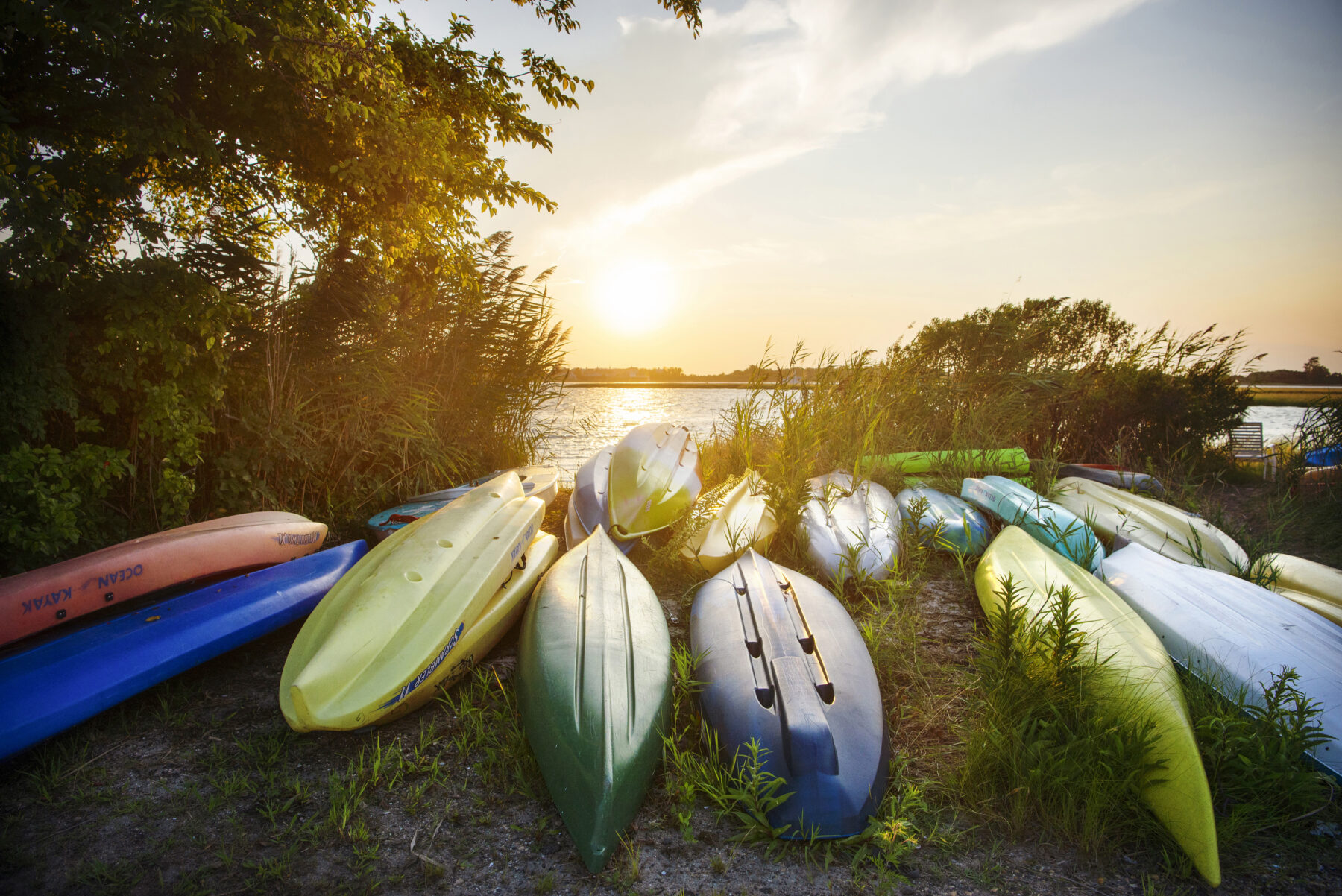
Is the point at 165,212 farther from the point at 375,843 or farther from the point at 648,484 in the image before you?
the point at 375,843

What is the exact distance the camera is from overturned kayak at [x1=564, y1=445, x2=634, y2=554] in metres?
3.89

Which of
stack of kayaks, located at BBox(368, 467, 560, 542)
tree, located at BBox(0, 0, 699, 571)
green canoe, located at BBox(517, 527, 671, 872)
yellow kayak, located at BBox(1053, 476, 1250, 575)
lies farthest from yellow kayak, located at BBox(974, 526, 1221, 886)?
tree, located at BBox(0, 0, 699, 571)

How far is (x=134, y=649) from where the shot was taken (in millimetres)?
2184

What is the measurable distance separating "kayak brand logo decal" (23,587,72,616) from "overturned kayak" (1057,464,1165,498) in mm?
6976

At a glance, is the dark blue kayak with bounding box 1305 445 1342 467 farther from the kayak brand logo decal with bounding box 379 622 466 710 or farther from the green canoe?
the kayak brand logo decal with bounding box 379 622 466 710

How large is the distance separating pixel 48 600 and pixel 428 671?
164 cm

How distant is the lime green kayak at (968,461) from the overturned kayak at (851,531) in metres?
1.16

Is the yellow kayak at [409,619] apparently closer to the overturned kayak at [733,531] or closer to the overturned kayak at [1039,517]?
the overturned kayak at [733,531]

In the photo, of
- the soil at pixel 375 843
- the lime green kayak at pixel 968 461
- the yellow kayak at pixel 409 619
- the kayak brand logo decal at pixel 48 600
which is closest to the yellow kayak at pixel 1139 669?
the soil at pixel 375 843

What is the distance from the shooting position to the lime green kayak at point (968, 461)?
5.32 m

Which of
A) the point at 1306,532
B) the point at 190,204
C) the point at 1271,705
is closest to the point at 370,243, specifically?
the point at 190,204

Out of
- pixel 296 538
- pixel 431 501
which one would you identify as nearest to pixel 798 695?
pixel 296 538

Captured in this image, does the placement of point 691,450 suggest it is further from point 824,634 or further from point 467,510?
point 824,634

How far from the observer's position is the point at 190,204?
4004 millimetres
